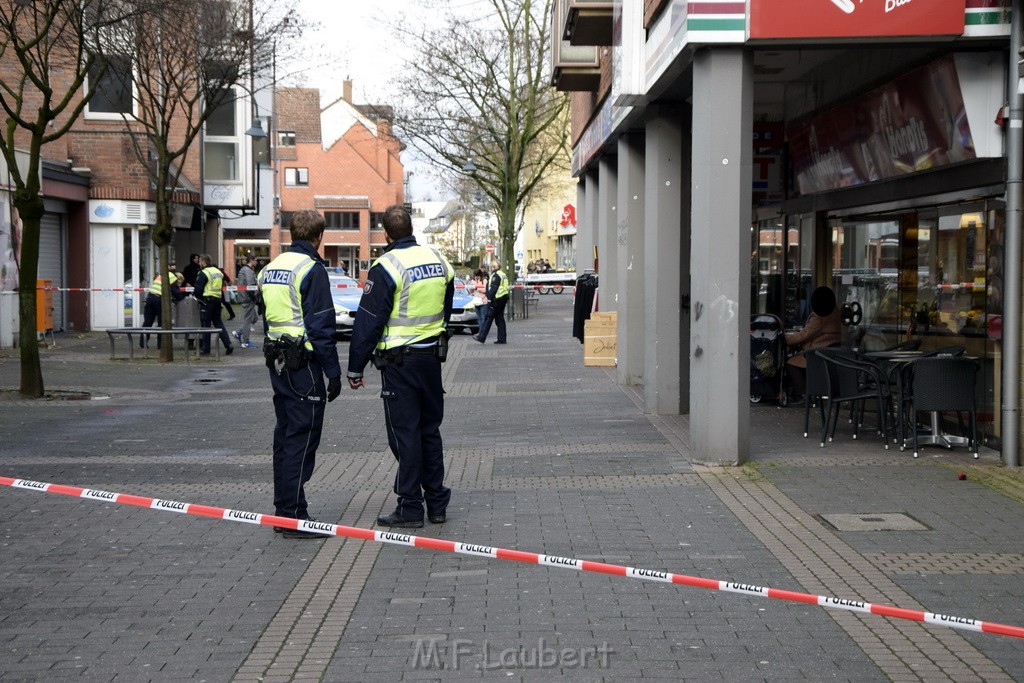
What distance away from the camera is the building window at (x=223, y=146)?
35.7 metres

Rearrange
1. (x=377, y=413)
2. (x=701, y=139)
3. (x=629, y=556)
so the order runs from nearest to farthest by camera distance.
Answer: (x=629, y=556) < (x=701, y=139) < (x=377, y=413)

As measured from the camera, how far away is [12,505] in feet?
28.1

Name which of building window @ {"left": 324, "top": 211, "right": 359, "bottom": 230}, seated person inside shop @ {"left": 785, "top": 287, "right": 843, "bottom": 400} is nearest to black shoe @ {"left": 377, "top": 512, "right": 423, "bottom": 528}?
seated person inside shop @ {"left": 785, "top": 287, "right": 843, "bottom": 400}

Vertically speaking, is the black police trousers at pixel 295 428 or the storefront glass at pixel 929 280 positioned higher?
the storefront glass at pixel 929 280

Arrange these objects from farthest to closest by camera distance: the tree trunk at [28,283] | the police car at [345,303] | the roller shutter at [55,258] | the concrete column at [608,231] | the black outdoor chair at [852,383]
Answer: the police car at [345,303]
the roller shutter at [55,258]
the concrete column at [608,231]
the tree trunk at [28,283]
the black outdoor chair at [852,383]

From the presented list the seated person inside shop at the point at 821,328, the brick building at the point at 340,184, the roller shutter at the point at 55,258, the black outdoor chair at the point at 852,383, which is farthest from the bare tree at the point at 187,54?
the brick building at the point at 340,184

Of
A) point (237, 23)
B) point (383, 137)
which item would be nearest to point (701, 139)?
point (237, 23)

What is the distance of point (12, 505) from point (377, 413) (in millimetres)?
6115

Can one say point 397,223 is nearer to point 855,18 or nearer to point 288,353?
point 288,353

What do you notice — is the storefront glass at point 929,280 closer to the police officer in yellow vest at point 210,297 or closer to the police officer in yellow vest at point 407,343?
the police officer in yellow vest at point 407,343

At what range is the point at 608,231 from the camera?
2075 cm

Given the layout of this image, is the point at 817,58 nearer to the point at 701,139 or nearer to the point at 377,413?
the point at 701,139

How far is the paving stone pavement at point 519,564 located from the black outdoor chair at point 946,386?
16.1 inches

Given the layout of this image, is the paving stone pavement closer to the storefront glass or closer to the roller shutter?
the storefront glass
